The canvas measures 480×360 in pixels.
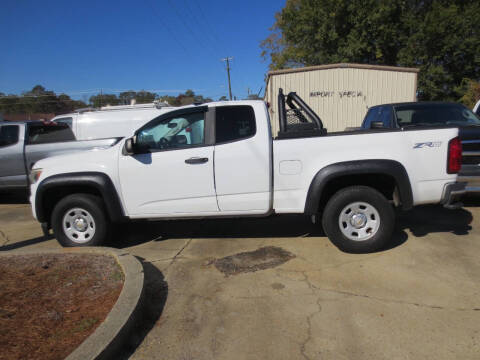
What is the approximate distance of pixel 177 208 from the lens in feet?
13.8

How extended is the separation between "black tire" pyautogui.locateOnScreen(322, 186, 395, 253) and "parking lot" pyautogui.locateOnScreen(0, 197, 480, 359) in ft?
0.51

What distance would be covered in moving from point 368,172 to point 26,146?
7.39m

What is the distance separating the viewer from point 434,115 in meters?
6.31

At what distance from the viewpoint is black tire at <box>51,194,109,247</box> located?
4355mm

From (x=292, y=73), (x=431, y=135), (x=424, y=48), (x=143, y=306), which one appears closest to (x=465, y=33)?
(x=424, y=48)

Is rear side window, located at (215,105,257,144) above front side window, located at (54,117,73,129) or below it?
below

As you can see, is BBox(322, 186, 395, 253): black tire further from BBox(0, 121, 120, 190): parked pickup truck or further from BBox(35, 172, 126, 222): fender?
BBox(0, 121, 120, 190): parked pickup truck

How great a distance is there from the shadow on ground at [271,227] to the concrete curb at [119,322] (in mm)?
1560

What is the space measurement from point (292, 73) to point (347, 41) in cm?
1084

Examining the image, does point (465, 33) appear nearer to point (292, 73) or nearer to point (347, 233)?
point (292, 73)

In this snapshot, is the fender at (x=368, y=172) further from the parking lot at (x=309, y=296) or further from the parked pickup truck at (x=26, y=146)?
the parked pickup truck at (x=26, y=146)

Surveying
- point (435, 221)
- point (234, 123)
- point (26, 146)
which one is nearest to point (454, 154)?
point (435, 221)

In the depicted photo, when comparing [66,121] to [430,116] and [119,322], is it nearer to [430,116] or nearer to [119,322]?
[119,322]

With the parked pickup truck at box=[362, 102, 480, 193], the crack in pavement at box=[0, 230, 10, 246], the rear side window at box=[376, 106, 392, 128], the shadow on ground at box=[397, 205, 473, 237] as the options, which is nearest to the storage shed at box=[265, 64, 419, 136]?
the rear side window at box=[376, 106, 392, 128]
